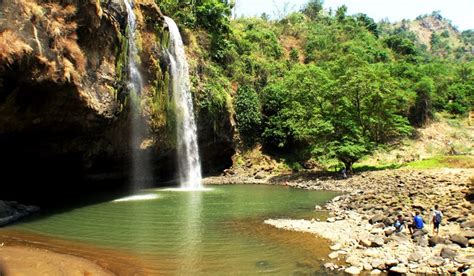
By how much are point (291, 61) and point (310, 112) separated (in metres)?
23.8

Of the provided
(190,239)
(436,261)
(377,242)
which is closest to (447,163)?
(377,242)

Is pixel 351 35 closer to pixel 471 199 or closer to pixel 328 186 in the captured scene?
pixel 328 186

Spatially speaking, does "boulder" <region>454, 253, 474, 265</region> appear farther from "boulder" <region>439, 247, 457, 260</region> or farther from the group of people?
the group of people

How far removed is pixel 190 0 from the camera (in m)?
42.9

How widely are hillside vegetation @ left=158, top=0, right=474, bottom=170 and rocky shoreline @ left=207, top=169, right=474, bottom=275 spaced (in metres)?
8.61

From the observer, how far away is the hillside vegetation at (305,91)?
121ft

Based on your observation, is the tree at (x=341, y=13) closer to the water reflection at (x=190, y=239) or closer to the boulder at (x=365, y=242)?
the water reflection at (x=190, y=239)

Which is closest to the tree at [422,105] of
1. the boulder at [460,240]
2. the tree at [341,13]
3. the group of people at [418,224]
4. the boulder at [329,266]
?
the tree at [341,13]

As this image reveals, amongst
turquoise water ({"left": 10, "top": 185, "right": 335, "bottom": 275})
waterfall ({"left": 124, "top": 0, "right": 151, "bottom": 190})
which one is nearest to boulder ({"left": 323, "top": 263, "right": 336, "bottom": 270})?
turquoise water ({"left": 10, "top": 185, "right": 335, "bottom": 275})

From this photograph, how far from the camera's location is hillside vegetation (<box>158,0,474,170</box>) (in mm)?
36812

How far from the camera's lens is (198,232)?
53.7 feet

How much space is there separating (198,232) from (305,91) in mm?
26065

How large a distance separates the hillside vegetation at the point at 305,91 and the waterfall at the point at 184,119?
7.21ft

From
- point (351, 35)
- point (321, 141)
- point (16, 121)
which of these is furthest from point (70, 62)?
point (351, 35)
